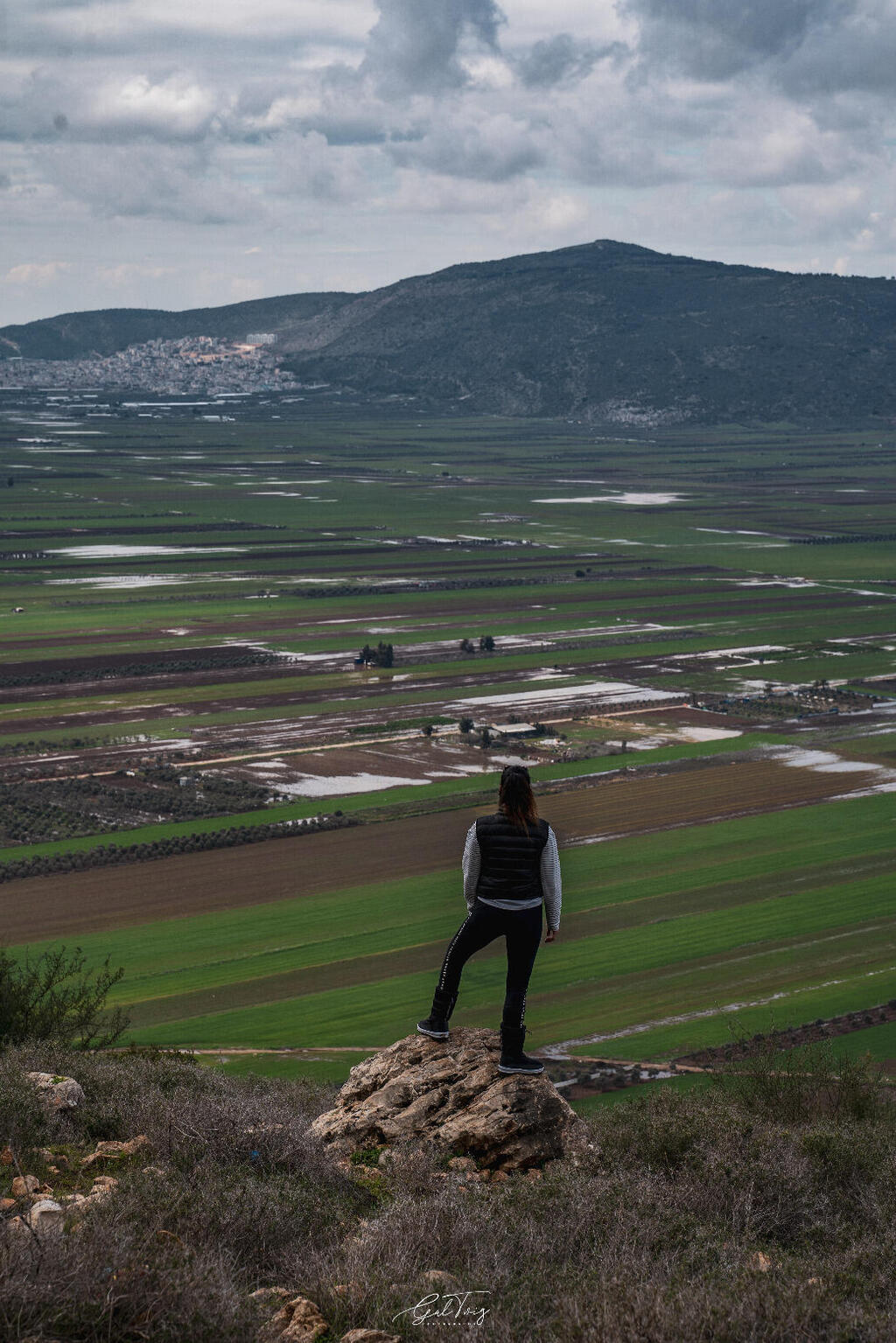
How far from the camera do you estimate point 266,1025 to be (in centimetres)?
3612

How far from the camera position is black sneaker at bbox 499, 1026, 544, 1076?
1372 centimetres

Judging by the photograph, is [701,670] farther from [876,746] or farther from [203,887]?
[203,887]

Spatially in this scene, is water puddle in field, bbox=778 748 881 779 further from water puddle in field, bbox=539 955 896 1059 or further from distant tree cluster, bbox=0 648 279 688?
distant tree cluster, bbox=0 648 279 688

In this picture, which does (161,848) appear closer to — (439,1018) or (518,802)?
(439,1018)

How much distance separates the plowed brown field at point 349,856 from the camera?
45.6 metres

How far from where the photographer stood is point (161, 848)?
52406 millimetres

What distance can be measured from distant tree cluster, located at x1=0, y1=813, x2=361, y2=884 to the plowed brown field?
0.58 m

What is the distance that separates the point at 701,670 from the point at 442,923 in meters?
48.7

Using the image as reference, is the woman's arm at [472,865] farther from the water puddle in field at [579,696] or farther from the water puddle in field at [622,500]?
the water puddle in field at [622,500]

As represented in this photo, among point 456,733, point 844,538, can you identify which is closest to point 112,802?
point 456,733

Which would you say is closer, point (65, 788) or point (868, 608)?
point (65, 788)

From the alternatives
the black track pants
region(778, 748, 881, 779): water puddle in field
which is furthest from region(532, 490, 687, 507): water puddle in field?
the black track pants

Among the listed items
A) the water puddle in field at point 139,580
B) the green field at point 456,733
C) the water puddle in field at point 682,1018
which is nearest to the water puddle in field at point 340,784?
the green field at point 456,733

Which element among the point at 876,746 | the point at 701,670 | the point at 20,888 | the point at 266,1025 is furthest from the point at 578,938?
the point at 701,670
